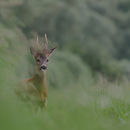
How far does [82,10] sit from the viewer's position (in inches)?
1147

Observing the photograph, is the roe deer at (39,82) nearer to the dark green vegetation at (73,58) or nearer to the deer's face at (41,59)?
the deer's face at (41,59)

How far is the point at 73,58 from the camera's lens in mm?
22141

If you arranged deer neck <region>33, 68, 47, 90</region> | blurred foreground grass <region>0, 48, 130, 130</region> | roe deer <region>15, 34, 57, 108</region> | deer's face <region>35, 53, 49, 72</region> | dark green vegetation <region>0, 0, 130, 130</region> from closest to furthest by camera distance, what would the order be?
blurred foreground grass <region>0, 48, 130, 130</region> → dark green vegetation <region>0, 0, 130, 130</region> → roe deer <region>15, 34, 57, 108</region> → deer neck <region>33, 68, 47, 90</region> → deer's face <region>35, 53, 49, 72</region>

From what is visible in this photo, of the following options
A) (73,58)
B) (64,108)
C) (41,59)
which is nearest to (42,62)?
(41,59)

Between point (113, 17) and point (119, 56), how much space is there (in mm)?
5551

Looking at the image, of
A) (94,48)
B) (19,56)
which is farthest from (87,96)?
(94,48)

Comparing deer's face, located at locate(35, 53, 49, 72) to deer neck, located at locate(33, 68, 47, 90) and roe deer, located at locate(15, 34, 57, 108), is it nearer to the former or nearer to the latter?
roe deer, located at locate(15, 34, 57, 108)

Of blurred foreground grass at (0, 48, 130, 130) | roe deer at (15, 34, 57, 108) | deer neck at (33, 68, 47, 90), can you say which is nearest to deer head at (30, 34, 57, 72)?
roe deer at (15, 34, 57, 108)

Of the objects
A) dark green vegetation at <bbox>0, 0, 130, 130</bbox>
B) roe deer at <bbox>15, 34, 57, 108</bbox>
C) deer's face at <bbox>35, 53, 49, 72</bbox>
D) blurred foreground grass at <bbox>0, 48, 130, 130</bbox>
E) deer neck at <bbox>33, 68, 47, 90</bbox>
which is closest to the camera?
blurred foreground grass at <bbox>0, 48, 130, 130</bbox>

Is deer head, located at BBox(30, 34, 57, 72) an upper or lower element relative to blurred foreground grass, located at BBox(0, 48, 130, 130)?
upper

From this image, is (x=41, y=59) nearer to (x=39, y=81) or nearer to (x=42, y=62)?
(x=42, y=62)

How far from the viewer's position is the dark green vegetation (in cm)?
381

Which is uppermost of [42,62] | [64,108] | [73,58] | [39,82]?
[73,58]

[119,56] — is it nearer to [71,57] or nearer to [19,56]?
[71,57]
